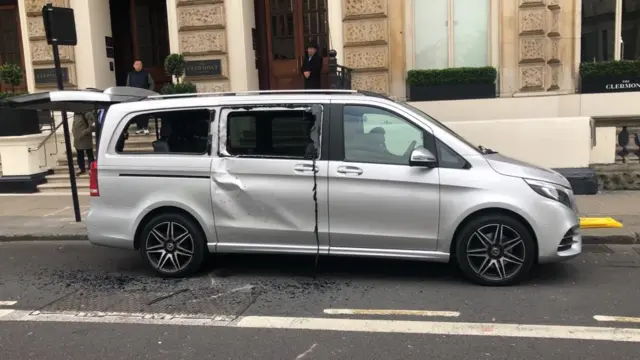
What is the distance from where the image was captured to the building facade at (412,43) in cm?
1209

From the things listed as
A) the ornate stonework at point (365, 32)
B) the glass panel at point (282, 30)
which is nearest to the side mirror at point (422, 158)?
the ornate stonework at point (365, 32)

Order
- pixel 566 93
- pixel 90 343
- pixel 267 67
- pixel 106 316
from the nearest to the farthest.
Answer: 1. pixel 90 343
2. pixel 106 316
3. pixel 566 93
4. pixel 267 67

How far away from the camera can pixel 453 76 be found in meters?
12.1

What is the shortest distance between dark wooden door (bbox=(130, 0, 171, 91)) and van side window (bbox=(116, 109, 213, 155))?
9.22 metres

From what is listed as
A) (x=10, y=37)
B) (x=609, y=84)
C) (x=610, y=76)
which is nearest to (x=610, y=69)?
(x=610, y=76)

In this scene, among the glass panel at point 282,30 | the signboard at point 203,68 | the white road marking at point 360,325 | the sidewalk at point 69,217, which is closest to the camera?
the white road marking at point 360,325

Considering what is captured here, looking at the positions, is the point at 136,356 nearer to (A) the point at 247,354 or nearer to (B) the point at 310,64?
(A) the point at 247,354

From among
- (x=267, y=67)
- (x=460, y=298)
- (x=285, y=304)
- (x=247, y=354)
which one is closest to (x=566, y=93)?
(x=267, y=67)

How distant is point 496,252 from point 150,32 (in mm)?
12163

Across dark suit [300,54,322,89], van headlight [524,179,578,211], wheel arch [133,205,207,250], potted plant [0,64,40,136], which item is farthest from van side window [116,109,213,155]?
potted plant [0,64,40,136]

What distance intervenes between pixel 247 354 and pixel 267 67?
1073 cm

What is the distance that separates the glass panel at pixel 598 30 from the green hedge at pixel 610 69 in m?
0.42

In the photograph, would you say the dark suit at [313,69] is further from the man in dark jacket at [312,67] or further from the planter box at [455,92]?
the planter box at [455,92]

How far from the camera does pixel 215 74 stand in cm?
1298
